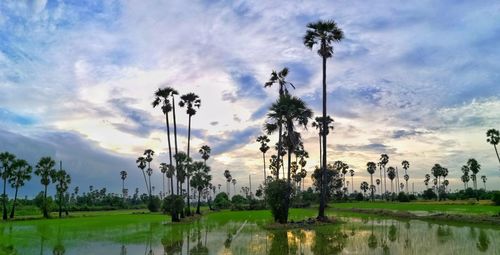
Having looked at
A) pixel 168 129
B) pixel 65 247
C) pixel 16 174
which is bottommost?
pixel 65 247

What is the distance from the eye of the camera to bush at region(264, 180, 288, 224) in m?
43.1

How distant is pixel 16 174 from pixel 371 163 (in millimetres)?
117056

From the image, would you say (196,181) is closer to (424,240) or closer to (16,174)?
(16,174)

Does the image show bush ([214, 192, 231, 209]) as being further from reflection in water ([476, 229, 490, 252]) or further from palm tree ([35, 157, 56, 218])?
reflection in water ([476, 229, 490, 252])

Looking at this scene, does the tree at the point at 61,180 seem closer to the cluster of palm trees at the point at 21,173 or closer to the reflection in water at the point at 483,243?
the cluster of palm trees at the point at 21,173

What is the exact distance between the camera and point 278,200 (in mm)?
43094

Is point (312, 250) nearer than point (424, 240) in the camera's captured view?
Yes

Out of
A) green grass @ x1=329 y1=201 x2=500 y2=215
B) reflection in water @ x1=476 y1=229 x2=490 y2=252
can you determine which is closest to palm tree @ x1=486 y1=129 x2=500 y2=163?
green grass @ x1=329 y1=201 x2=500 y2=215

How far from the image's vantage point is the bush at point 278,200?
141ft

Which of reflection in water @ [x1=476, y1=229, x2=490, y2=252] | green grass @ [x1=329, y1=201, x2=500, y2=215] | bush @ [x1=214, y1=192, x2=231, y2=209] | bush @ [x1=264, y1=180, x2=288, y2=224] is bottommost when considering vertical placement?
bush @ [x1=214, y1=192, x2=231, y2=209]

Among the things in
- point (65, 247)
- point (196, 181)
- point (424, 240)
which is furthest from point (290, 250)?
point (196, 181)

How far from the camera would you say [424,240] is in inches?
1027

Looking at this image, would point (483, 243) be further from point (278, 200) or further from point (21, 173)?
point (21, 173)

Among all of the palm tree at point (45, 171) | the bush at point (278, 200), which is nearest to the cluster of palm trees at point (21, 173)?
the palm tree at point (45, 171)
